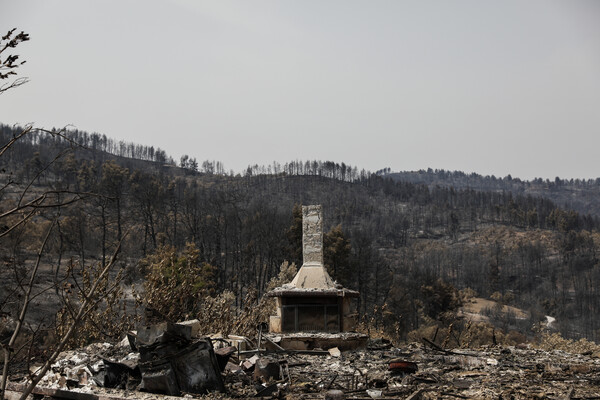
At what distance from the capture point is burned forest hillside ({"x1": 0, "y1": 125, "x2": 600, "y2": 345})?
17156 mm

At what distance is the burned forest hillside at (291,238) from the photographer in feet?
56.3

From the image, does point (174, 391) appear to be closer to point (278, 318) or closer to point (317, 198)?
point (278, 318)

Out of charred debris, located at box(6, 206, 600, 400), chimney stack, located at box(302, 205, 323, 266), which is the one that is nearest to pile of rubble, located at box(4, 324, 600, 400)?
charred debris, located at box(6, 206, 600, 400)

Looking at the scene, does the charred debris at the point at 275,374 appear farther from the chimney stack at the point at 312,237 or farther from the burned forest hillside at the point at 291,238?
the chimney stack at the point at 312,237

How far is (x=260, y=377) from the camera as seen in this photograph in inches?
290

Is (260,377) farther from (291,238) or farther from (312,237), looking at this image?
(291,238)

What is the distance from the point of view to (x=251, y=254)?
4181cm

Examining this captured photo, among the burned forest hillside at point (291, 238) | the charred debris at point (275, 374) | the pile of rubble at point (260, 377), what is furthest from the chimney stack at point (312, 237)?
the pile of rubble at point (260, 377)

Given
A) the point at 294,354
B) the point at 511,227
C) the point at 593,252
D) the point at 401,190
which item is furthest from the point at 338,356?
the point at 401,190

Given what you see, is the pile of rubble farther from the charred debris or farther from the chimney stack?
the chimney stack

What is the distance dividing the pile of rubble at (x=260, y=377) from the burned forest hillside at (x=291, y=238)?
142 centimetres

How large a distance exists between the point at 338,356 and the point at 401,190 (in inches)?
5455

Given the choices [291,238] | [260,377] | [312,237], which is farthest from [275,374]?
[291,238]

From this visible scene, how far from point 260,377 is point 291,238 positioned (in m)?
29.9
